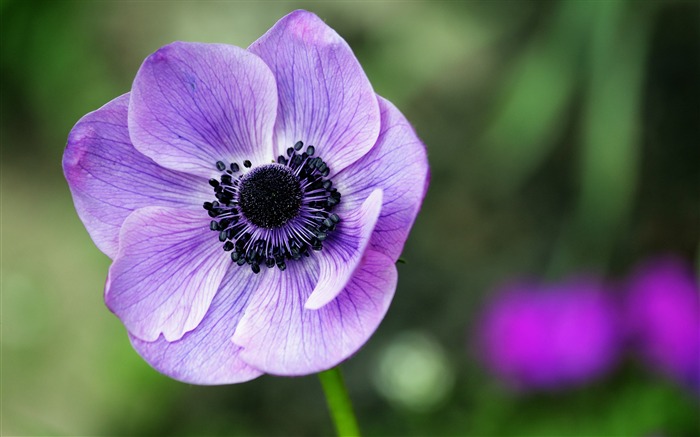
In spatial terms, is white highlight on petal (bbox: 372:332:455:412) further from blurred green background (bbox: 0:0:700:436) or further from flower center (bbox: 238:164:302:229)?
flower center (bbox: 238:164:302:229)

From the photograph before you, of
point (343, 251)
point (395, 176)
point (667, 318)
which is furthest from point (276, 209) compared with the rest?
point (667, 318)

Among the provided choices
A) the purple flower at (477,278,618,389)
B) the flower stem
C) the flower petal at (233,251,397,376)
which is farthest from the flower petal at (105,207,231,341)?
the purple flower at (477,278,618,389)

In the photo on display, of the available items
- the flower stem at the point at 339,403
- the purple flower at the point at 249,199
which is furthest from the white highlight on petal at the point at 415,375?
the flower stem at the point at 339,403

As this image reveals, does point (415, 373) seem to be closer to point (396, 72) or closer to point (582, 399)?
point (582, 399)

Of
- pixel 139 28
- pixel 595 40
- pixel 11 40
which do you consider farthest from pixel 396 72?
pixel 11 40

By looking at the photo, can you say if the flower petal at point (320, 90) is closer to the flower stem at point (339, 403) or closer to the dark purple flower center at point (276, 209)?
the dark purple flower center at point (276, 209)

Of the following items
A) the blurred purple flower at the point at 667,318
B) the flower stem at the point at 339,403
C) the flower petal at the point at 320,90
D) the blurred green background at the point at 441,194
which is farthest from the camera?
the blurred green background at the point at 441,194
